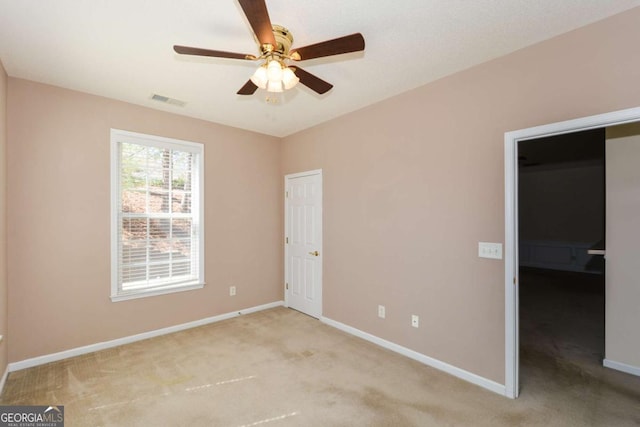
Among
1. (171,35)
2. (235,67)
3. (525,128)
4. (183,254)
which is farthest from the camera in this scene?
(183,254)

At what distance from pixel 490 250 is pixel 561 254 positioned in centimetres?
718

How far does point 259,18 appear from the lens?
1.47 meters

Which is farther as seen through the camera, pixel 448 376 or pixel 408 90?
pixel 408 90

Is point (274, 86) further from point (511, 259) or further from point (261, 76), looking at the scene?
point (511, 259)

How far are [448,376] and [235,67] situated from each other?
11.0ft

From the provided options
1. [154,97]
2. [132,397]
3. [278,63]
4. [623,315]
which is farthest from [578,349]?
[154,97]

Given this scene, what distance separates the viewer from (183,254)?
3.77 meters

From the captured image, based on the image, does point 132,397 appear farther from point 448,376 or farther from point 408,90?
point 408,90

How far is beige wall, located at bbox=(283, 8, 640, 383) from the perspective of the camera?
2023 millimetres

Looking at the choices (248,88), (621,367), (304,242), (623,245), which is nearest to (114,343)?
(304,242)

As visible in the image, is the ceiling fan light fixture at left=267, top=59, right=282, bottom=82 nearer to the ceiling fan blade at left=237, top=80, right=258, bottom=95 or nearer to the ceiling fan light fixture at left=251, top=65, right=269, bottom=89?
the ceiling fan light fixture at left=251, top=65, right=269, bottom=89

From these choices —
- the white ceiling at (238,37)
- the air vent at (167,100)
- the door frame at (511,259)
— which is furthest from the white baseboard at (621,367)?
the air vent at (167,100)

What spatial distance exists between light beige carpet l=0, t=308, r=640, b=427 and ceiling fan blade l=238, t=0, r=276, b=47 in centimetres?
249

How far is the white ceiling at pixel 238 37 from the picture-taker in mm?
1814
